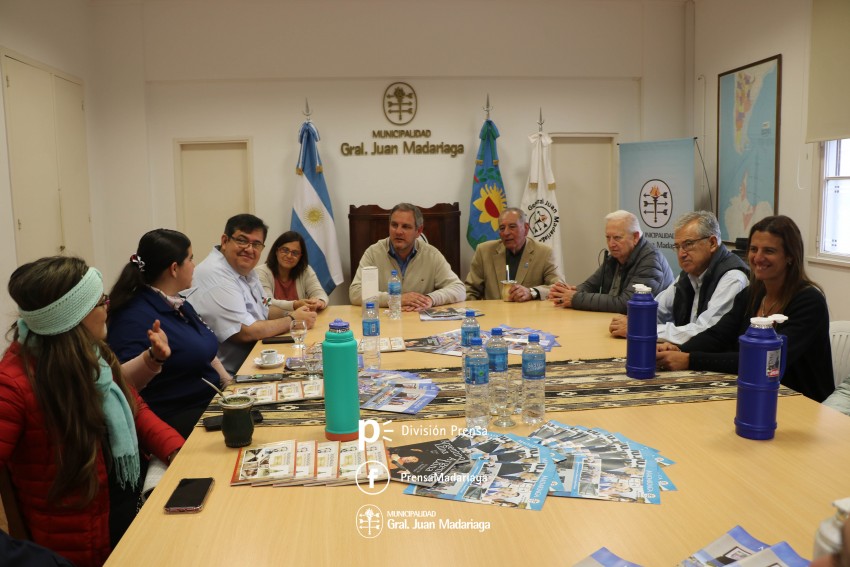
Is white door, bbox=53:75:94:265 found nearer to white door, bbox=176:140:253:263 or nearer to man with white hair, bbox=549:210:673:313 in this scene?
white door, bbox=176:140:253:263

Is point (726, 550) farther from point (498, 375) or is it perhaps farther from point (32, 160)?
point (32, 160)

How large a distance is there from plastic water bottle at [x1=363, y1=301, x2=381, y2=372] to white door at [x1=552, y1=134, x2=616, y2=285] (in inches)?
164

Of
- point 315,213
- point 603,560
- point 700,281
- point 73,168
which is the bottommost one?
point 603,560

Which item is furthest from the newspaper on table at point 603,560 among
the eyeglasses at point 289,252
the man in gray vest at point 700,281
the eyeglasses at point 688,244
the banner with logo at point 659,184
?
the banner with logo at point 659,184

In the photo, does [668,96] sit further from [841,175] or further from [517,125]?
[841,175]

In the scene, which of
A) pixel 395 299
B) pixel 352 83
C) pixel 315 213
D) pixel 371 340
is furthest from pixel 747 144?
pixel 371 340

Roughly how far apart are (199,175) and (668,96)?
4.56 metres

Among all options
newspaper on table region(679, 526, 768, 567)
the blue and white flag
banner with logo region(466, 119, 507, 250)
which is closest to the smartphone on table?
newspaper on table region(679, 526, 768, 567)

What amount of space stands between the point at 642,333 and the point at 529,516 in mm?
1103

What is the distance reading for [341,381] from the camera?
174 cm

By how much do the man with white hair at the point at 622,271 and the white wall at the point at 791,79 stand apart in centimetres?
151

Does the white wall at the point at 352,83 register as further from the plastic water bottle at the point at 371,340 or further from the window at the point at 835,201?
the plastic water bottle at the point at 371,340

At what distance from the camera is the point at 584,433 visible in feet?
5.87

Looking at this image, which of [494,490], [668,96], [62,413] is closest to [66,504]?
[62,413]
